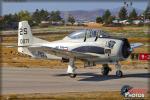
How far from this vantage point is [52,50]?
25.0 m

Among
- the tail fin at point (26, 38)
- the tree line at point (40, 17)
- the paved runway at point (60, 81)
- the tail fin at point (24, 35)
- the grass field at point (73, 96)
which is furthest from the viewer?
the tree line at point (40, 17)

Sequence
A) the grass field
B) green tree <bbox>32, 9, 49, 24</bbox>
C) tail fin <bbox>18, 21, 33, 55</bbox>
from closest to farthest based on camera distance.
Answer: the grass field < tail fin <bbox>18, 21, 33, 55</bbox> < green tree <bbox>32, 9, 49, 24</bbox>

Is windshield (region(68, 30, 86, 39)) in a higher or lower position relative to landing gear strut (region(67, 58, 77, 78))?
higher

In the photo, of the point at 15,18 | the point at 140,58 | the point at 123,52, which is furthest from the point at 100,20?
the point at 123,52

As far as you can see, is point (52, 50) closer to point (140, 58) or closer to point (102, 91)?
point (102, 91)

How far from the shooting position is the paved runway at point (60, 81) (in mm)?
20641

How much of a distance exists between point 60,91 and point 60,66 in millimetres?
12945

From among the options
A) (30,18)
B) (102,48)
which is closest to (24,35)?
(102,48)

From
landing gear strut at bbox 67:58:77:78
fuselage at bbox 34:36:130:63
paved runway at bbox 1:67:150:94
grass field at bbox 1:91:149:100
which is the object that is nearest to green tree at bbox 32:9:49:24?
paved runway at bbox 1:67:150:94

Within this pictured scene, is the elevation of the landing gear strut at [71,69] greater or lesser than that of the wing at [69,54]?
lesser

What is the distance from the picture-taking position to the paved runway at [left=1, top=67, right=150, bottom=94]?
20.6m

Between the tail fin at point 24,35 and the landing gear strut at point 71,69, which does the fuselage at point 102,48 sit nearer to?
the landing gear strut at point 71,69

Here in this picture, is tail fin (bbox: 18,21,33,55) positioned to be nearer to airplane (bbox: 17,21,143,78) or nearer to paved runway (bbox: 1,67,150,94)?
paved runway (bbox: 1,67,150,94)

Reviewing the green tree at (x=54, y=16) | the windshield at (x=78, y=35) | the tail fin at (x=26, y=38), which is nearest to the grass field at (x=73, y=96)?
the windshield at (x=78, y=35)
